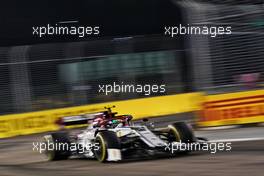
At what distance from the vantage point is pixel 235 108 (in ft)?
53.0

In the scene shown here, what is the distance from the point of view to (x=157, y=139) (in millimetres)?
11164

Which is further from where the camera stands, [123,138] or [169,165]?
[123,138]

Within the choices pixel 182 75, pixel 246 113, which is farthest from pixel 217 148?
pixel 182 75

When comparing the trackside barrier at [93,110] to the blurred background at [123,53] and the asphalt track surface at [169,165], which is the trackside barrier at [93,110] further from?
the asphalt track surface at [169,165]

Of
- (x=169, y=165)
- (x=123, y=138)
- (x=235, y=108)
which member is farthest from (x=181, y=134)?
(x=235, y=108)

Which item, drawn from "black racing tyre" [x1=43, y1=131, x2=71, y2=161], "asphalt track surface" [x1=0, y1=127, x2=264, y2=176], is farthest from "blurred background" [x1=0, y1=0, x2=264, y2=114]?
"black racing tyre" [x1=43, y1=131, x2=71, y2=161]

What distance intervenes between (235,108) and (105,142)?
5883mm

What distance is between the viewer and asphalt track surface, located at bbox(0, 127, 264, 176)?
9.41 m

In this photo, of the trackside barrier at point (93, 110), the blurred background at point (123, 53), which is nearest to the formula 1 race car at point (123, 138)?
the blurred background at point (123, 53)

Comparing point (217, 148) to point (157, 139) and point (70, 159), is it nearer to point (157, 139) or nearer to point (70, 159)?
point (157, 139)

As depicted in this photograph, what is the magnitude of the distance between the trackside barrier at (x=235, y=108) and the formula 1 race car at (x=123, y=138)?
14.8 feet

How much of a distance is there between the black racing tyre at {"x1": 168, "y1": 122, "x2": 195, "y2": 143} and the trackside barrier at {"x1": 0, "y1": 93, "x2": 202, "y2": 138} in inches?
288

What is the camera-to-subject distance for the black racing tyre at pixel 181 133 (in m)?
11.4

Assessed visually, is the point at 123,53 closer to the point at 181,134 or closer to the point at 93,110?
the point at 93,110
